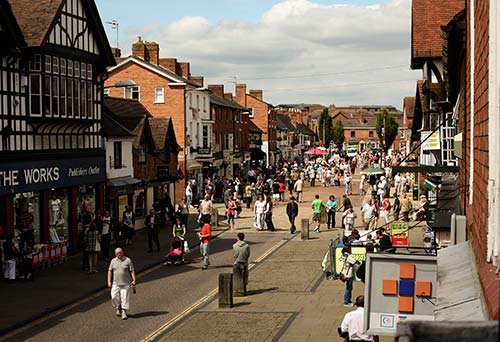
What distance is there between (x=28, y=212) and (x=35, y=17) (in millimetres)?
6132

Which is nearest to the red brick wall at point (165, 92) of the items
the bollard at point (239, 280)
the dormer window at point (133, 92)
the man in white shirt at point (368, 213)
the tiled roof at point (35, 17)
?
the dormer window at point (133, 92)

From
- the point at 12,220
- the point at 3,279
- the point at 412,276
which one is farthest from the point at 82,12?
the point at 412,276

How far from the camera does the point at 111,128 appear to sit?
1188 inches

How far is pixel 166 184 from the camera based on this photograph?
125 feet

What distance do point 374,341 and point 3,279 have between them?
12687 millimetres

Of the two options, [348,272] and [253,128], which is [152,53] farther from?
[348,272]

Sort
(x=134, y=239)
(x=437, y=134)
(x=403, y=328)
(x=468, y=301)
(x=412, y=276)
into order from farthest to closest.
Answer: (x=134, y=239)
(x=437, y=134)
(x=412, y=276)
(x=468, y=301)
(x=403, y=328)

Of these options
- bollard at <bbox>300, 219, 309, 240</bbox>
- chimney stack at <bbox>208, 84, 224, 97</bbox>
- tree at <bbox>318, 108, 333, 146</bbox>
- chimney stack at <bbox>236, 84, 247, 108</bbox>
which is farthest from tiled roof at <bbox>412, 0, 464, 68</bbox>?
tree at <bbox>318, 108, 333, 146</bbox>

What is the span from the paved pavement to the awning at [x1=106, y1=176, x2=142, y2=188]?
3970mm

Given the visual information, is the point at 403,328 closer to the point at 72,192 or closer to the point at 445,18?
the point at 445,18

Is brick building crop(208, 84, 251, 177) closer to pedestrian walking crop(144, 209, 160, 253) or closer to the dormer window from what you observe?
the dormer window

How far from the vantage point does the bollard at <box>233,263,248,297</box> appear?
18.9 metres

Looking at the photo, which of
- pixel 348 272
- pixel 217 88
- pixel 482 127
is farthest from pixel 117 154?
pixel 217 88

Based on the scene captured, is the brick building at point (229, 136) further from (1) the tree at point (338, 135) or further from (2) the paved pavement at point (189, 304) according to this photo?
(1) the tree at point (338, 135)
